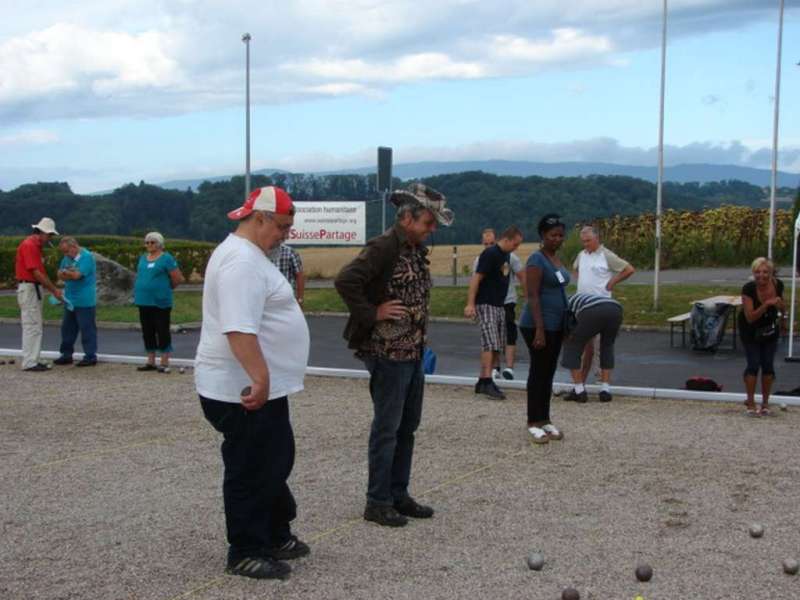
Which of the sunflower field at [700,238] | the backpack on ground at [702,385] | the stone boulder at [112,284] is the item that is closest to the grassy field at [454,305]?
the stone boulder at [112,284]

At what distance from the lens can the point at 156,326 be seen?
1419 cm

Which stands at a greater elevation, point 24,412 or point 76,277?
point 76,277

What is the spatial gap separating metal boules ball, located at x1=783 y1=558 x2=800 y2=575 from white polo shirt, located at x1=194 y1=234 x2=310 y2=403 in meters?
2.64

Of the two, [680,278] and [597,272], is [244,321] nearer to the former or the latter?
[597,272]

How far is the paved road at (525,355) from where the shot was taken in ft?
47.0

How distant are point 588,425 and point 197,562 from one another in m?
5.11

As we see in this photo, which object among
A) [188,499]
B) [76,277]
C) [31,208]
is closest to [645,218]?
[76,277]

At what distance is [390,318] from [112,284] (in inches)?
825

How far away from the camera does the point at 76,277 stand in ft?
47.5

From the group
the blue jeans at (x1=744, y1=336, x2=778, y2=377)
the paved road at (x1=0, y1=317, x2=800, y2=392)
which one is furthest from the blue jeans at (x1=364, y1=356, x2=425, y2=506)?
the paved road at (x1=0, y1=317, x2=800, y2=392)

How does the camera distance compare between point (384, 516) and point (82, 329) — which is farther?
point (82, 329)

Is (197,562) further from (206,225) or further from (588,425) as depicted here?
(206,225)

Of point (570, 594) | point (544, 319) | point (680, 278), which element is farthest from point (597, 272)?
point (680, 278)

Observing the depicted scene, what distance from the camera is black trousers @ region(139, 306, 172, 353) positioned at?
46.3ft
